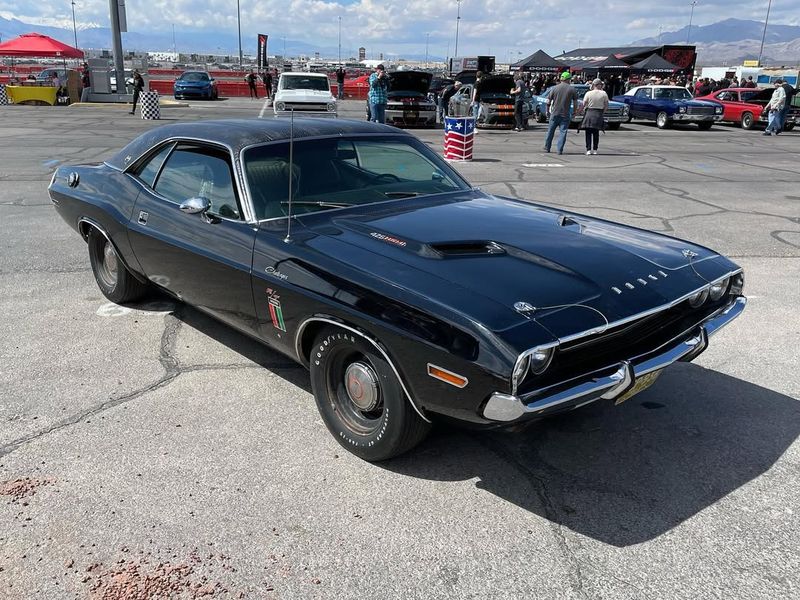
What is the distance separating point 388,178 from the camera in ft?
14.1

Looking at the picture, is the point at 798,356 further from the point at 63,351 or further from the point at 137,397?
the point at 63,351

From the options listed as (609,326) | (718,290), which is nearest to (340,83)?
(718,290)

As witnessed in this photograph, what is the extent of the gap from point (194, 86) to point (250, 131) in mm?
31927

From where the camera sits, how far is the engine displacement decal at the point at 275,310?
338 centimetres

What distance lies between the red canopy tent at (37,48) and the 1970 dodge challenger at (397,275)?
30195 millimetres

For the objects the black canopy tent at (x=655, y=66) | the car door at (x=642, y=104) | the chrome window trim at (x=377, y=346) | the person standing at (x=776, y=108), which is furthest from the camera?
the black canopy tent at (x=655, y=66)

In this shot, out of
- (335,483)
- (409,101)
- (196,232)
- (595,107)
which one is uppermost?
(595,107)

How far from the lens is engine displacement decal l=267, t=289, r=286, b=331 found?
3379 mm

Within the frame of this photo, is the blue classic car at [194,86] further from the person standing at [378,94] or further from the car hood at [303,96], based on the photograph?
the person standing at [378,94]

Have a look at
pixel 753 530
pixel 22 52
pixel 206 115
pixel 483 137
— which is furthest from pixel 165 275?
pixel 22 52

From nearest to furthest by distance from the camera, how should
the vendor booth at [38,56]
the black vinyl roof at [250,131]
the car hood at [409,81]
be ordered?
the black vinyl roof at [250,131], the car hood at [409,81], the vendor booth at [38,56]

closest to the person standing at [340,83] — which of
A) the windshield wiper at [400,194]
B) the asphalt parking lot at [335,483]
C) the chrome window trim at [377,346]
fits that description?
the asphalt parking lot at [335,483]

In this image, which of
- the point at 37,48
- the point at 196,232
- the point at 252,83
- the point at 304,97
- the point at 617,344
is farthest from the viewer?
the point at 252,83

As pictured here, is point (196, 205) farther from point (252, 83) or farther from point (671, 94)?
point (252, 83)
